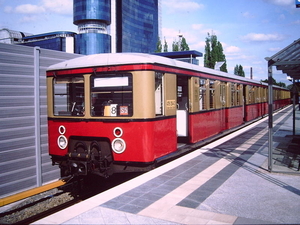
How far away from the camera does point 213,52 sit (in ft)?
121

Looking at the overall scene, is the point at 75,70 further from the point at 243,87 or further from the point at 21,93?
the point at 243,87

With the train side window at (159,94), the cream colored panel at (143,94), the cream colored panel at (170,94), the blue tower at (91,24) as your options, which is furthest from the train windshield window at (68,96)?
the blue tower at (91,24)

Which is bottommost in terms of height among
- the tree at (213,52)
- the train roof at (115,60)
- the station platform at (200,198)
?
the station platform at (200,198)

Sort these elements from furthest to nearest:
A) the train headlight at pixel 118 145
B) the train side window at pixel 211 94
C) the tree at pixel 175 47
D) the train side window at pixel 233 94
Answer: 1. the tree at pixel 175 47
2. the train side window at pixel 233 94
3. the train side window at pixel 211 94
4. the train headlight at pixel 118 145

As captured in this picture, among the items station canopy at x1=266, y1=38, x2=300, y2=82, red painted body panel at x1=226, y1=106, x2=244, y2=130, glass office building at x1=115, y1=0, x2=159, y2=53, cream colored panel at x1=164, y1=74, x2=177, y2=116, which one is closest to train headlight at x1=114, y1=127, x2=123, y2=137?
cream colored panel at x1=164, y1=74, x2=177, y2=116

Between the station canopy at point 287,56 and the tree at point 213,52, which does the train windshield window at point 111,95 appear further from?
the tree at point 213,52

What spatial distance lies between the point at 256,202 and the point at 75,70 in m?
4.40

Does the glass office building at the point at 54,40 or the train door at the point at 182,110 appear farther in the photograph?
the glass office building at the point at 54,40

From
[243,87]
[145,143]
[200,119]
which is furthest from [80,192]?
[243,87]

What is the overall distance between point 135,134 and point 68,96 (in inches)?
80.7

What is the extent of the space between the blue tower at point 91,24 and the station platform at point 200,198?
7808 cm

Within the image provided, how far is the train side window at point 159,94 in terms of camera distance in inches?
250

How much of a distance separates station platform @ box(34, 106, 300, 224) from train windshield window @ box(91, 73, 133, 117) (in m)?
1.46

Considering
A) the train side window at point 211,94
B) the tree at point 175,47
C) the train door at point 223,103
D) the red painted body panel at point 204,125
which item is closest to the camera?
the red painted body panel at point 204,125
